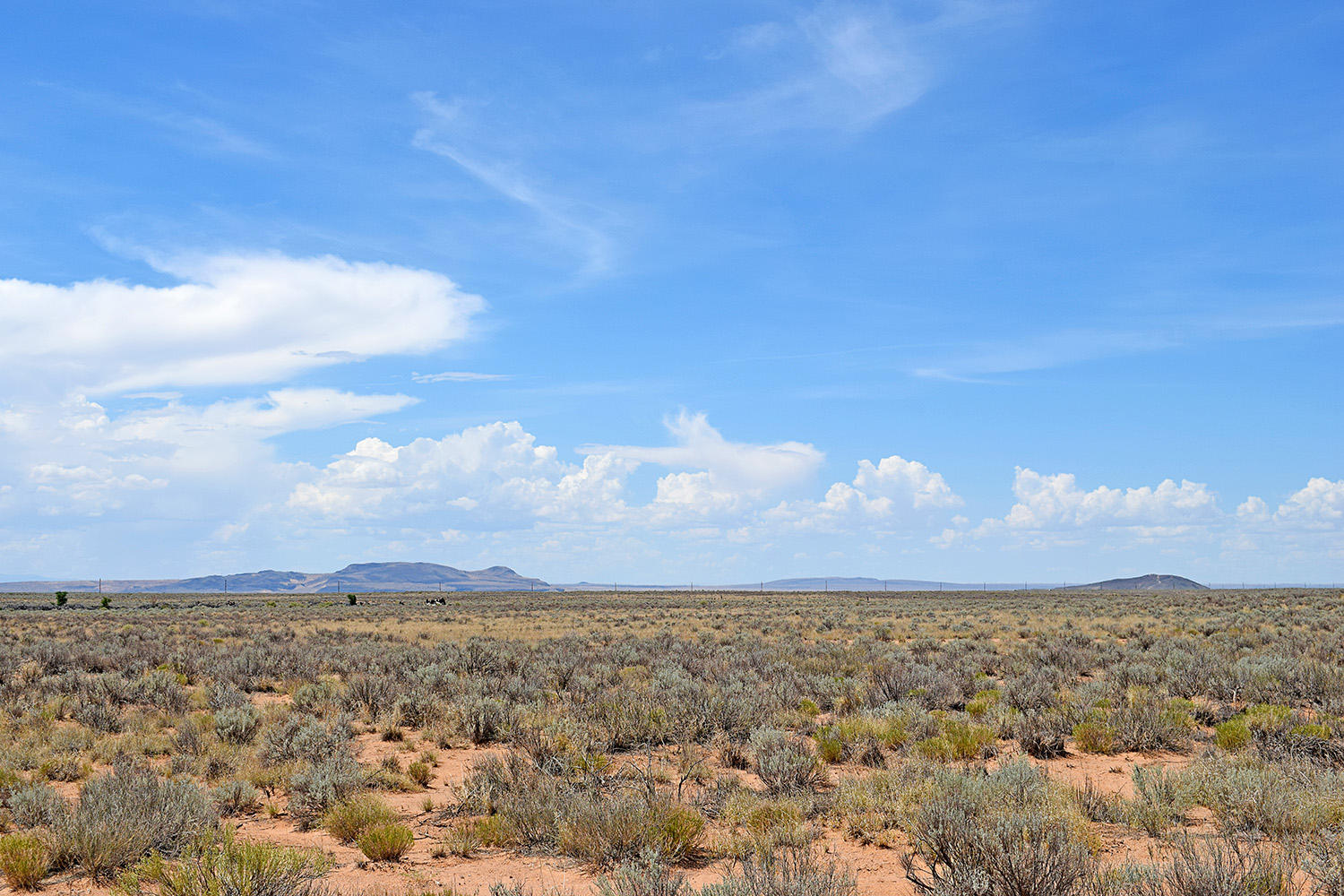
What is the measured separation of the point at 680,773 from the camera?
9.61 m

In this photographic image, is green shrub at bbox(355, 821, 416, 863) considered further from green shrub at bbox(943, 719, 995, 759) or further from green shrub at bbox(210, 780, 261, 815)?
green shrub at bbox(943, 719, 995, 759)

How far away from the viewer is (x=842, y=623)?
3409 cm

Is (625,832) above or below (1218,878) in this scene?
below

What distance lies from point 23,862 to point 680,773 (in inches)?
248

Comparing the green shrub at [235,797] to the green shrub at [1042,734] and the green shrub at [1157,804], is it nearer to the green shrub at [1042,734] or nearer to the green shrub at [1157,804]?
the green shrub at [1157,804]

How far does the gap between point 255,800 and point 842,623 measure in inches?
1108

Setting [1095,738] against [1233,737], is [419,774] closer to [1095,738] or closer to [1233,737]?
[1095,738]

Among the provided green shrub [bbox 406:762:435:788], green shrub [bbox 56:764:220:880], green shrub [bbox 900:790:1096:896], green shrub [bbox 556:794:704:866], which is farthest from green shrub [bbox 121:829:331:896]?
green shrub [bbox 900:790:1096:896]

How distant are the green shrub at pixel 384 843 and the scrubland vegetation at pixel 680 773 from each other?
0.03 m

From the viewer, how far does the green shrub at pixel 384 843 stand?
23.5ft

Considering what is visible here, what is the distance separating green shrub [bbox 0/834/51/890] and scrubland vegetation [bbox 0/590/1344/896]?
0.07 feet

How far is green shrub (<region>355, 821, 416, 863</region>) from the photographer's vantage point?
7.16 meters

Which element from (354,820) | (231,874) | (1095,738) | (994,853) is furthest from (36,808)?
(1095,738)

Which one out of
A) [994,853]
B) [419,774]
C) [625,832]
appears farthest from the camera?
[419,774]
